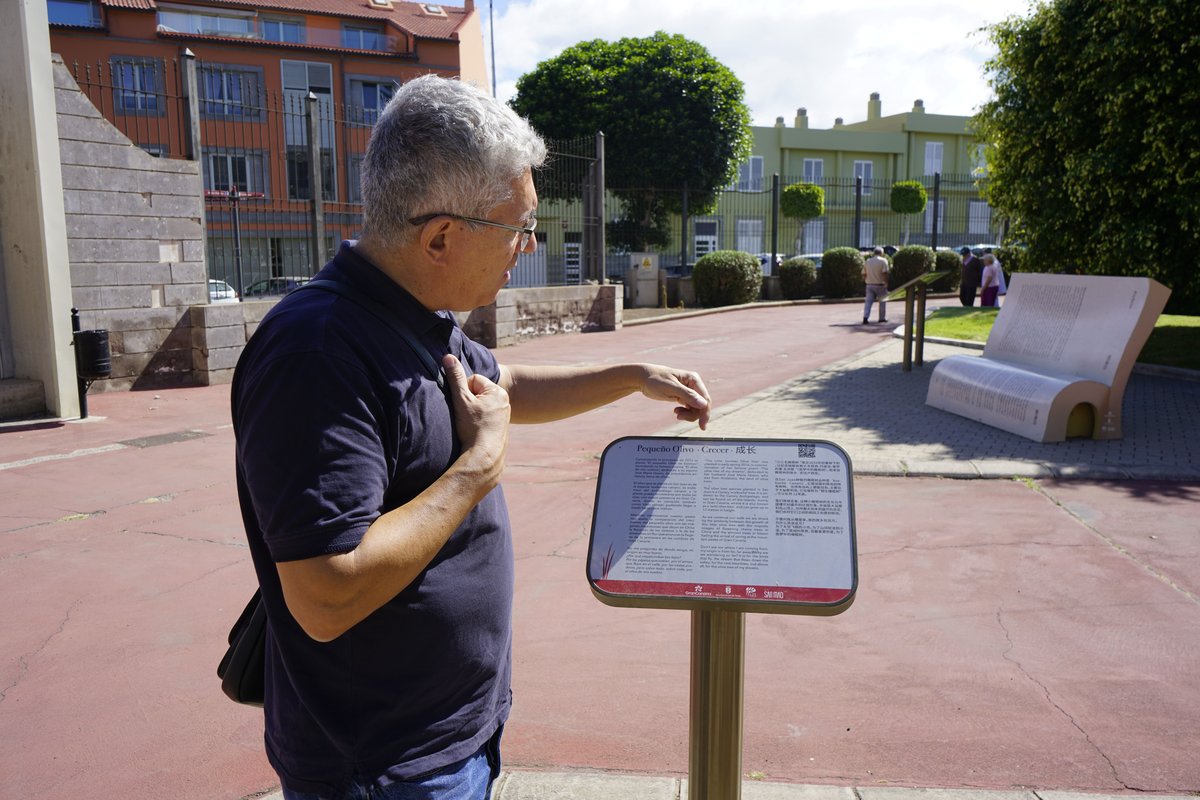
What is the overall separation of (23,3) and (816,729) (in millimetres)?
9747

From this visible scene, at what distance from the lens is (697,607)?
195 centimetres

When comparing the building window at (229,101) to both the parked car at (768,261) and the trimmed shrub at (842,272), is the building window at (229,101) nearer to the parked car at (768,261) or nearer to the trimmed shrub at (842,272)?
the parked car at (768,261)

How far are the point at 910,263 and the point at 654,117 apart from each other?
1044 centimetres

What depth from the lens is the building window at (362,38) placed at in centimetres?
4167

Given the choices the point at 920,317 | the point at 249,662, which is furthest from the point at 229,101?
the point at 249,662

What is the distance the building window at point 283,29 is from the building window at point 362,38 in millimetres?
1923

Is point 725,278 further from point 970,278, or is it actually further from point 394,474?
point 394,474

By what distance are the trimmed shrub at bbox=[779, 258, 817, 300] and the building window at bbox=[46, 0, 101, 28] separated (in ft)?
92.3

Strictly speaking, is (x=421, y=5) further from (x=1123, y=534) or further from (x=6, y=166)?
(x=1123, y=534)

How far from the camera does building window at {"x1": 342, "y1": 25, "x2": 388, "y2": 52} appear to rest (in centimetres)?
4167

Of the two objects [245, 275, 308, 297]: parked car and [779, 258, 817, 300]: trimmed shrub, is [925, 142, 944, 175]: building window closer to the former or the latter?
[779, 258, 817, 300]: trimmed shrub

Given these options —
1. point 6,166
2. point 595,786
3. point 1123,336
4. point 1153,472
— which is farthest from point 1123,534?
point 6,166

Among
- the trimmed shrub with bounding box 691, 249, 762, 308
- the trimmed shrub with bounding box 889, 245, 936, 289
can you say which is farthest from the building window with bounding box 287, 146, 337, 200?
the trimmed shrub with bounding box 889, 245, 936, 289

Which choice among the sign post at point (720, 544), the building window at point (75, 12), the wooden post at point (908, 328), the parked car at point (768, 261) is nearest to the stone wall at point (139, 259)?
the wooden post at point (908, 328)
